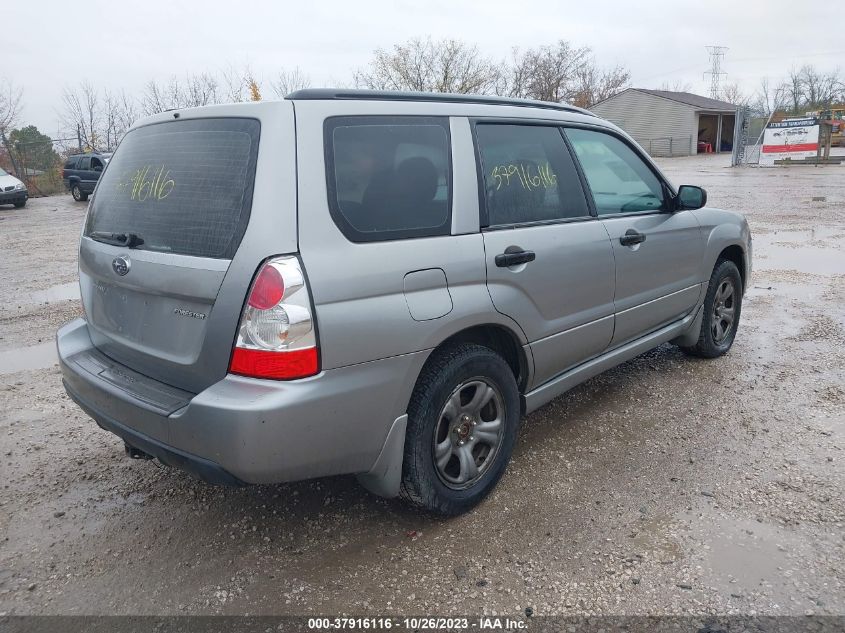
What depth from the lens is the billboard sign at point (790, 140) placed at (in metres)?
30.3

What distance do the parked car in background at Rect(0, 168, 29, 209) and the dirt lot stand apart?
2009cm

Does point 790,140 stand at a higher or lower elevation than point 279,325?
higher

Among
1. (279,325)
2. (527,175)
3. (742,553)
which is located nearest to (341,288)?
(279,325)

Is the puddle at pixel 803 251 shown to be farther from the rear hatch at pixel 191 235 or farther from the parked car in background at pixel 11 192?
the parked car in background at pixel 11 192

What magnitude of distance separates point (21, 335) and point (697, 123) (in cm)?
4799

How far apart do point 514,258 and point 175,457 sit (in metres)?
1.67

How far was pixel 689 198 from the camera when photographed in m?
4.20

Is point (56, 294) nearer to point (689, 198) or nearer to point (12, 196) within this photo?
point (689, 198)

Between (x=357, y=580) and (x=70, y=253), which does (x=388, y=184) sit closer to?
(x=357, y=580)

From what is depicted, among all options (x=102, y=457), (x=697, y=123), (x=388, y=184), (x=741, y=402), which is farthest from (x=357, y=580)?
(x=697, y=123)

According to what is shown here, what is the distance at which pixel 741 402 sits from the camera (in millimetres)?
4184

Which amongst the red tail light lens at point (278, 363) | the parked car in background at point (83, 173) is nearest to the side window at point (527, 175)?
the red tail light lens at point (278, 363)

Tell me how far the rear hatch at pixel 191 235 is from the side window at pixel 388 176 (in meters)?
0.21

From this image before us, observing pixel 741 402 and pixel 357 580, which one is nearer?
pixel 357 580
